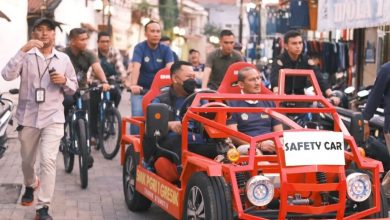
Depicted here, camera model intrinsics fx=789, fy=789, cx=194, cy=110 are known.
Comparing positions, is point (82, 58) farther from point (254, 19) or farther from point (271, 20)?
point (254, 19)

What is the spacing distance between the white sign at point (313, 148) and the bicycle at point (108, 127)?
5.79 m

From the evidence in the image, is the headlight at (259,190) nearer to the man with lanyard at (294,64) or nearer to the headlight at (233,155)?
the headlight at (233,155)

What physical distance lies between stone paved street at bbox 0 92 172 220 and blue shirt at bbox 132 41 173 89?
48.0 inches

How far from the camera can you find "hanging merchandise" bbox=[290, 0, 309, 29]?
1905 cm

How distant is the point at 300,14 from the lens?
19203 mm

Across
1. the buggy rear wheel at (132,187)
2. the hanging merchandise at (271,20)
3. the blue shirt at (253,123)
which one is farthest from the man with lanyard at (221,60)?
the hanging merchandise at (271,20)

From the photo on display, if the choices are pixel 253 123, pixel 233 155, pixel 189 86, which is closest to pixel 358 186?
pixel 233 155

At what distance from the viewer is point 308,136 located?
5.35 m

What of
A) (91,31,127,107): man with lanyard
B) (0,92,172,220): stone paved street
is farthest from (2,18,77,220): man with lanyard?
(91,31,127,107): man with lanyard

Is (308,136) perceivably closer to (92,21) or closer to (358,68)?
(358,68)

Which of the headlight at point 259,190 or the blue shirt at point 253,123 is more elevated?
the blue shirt at point 253,123

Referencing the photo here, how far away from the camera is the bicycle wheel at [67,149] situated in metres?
9.40

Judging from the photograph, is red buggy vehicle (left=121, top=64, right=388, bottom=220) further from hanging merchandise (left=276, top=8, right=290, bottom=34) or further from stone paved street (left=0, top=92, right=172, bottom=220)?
hanging merchandise (left=276, top=8, right=290, bottom=34)

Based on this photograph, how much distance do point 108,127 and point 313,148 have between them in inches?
245
